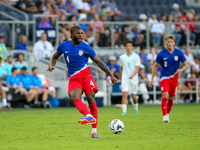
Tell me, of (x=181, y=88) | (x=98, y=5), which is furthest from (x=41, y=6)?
(x=181, y=88)

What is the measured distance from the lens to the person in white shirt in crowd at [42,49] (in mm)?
20984

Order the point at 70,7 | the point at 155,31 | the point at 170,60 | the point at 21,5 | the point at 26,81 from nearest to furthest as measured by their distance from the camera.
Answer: the point at 170,60 < the point at 26,81 < the point at 21,5 < the point at 155,31 < the point at 70,7

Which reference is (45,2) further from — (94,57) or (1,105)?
(94,57)

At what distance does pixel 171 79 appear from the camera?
40.5 ft

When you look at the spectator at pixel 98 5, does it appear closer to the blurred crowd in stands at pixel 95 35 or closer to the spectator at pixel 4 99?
the blurred crowd in stands at pixel 95 35

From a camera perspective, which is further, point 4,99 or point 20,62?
point 20,62

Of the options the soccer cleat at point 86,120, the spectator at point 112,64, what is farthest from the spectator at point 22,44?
the soccer cleat at point 86,120

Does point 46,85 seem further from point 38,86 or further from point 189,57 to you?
point 189,57

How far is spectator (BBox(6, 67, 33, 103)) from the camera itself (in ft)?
62.1

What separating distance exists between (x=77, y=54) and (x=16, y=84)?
1121 centimetres

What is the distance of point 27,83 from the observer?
19.5m

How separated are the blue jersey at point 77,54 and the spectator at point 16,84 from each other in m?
10.7

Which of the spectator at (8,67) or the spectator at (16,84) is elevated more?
the spectator at (8,67)

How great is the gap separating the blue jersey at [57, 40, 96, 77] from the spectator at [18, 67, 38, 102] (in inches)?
424
